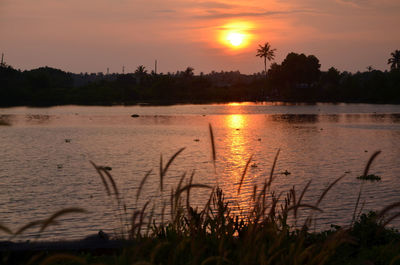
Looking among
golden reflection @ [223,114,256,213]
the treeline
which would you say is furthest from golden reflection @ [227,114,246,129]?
the treeline

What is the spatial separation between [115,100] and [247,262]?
191 m

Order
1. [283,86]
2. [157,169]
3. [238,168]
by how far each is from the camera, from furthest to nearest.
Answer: [283,86]
[238,168]
[157,169]

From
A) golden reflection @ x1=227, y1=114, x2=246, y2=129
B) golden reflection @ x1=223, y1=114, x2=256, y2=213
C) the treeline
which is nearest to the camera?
golden reflection @ x1=223, y1=114, x2=256, y2=213

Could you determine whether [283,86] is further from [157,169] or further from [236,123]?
[157,169]

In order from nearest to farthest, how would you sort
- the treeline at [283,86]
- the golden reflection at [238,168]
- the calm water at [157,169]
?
the calm water at [157,169], the golden reflection at [238,168], the treeline at [283,86]

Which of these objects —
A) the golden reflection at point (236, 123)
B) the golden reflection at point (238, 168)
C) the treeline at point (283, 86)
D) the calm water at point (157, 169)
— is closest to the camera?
the calm water at point (157, 169)

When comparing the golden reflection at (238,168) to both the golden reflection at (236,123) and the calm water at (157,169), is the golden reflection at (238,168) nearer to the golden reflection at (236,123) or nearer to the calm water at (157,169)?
the calm water at (157,169)

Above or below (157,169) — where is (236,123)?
below

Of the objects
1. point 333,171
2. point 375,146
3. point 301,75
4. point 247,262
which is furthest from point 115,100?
point 247,262

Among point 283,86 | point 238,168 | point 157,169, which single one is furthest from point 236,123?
point 283,86

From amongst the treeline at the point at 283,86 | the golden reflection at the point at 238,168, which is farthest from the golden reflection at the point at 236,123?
the treeline at the point at 283,86

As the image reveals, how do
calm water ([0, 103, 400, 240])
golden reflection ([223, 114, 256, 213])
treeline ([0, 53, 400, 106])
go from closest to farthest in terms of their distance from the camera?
calm water ([0, 103, 400, 240]) → golden reflection ([223, 114, 256, 213]) → treeline ([0, 53, 400, 106])

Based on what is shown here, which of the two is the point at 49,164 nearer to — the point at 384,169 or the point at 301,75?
the point at 384,169

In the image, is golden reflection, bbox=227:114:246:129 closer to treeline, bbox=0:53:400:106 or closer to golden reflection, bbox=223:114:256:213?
golden reflection, bbox=223:114:256:213
